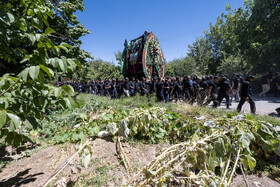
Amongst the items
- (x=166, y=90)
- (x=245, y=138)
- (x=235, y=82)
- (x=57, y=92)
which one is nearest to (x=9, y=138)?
(x=57, y=92)

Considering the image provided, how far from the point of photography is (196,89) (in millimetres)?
8570

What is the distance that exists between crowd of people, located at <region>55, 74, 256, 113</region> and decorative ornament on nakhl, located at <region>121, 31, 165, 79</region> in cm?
109

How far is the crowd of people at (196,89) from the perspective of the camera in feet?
19.5

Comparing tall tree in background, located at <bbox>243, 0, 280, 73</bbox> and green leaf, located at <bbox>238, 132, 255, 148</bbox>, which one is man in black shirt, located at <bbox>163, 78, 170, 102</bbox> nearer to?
green leaf, located at <bbox>238, 132, 255, 148</bbox>

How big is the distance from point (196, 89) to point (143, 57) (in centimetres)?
492

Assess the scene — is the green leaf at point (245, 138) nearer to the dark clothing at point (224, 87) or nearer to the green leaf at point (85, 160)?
the green leaf at point (85, 160)

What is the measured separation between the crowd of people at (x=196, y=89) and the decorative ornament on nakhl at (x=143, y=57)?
1.09 metres

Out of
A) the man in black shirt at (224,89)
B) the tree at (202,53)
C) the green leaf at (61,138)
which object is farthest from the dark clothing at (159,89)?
the tree at (202,53)

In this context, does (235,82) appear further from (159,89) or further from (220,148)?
(220,148)

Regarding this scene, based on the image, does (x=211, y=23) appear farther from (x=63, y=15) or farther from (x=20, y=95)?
(x=20, y=95)

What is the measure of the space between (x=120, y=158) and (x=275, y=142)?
85.7 inches

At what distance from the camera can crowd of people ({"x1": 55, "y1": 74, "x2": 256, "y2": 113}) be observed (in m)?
5.96

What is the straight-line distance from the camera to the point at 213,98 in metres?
6.85

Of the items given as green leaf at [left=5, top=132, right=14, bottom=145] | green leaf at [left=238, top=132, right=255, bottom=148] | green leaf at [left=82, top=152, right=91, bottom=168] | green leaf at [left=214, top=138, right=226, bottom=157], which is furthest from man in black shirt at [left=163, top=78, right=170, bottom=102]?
green leaf at [left=5, top=132, right=14, bottom=145]
